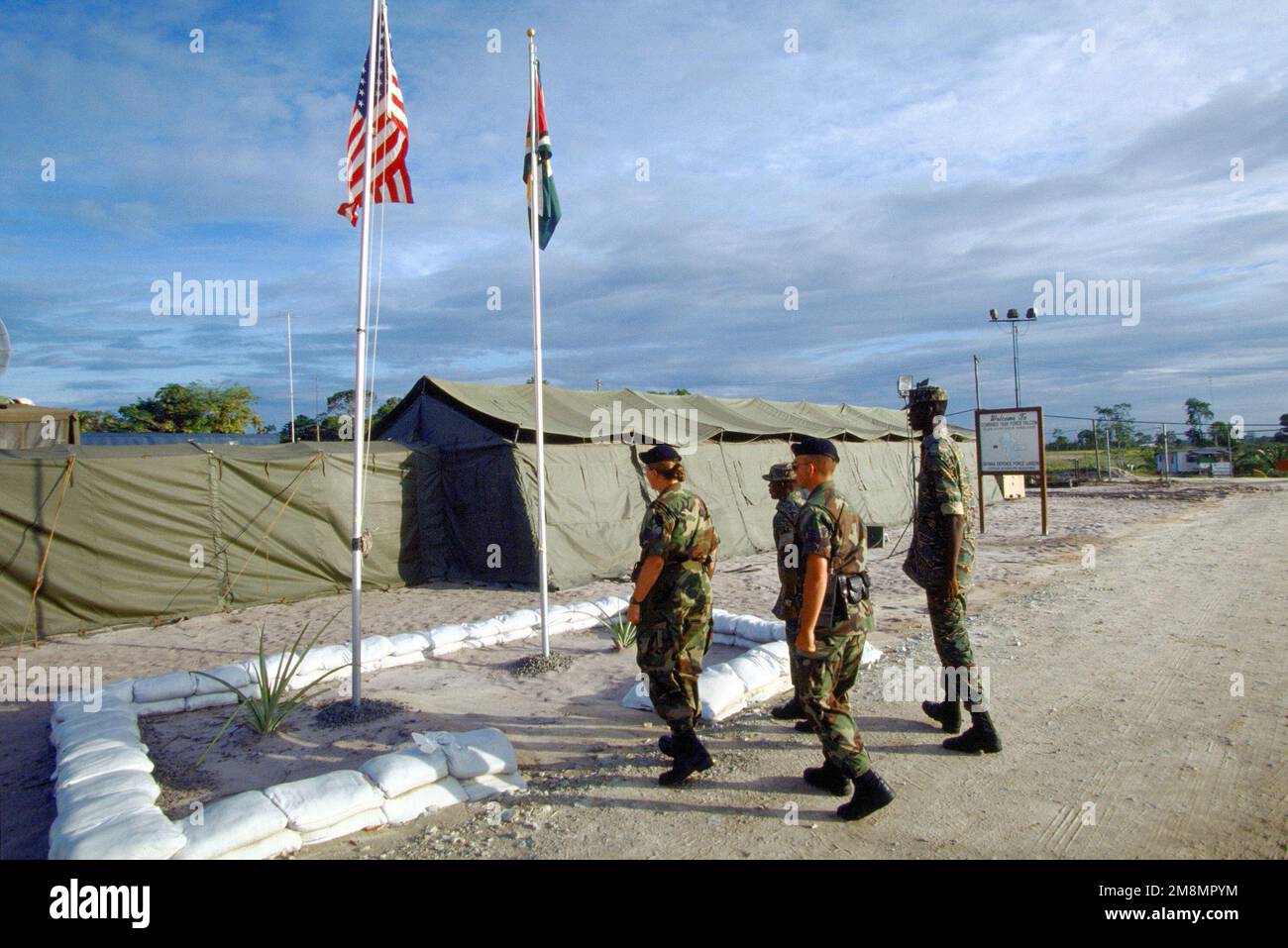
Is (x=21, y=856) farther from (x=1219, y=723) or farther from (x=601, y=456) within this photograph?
(x=601, y=456)

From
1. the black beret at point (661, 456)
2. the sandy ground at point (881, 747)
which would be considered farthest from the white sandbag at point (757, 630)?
the black beret at point (661, 456)

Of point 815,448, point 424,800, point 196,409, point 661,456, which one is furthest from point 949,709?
point 196,409

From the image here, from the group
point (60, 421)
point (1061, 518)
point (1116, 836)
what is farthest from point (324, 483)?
point (1061, 518)

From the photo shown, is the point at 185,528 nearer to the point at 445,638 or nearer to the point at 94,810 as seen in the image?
the point at 445,638

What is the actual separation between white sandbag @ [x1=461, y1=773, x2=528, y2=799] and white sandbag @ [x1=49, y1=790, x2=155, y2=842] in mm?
1392

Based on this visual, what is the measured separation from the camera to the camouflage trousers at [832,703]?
11.5 feet

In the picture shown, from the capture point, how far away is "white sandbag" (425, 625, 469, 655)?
272 inches

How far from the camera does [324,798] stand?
346 cm

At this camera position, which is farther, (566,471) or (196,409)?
(196,409)

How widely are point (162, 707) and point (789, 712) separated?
4.26 m

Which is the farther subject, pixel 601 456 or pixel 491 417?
pixel 601 456

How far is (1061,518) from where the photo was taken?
1766 centimetres

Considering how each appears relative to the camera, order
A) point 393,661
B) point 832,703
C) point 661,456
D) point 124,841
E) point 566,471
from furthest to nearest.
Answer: point 566,471 → point 393,661 → point 661,456 → point 832,703 → point 124,841
